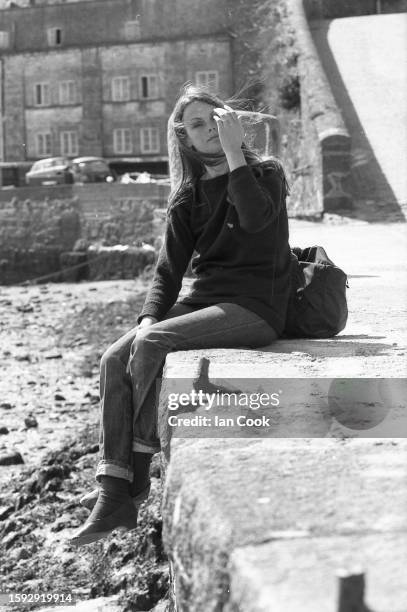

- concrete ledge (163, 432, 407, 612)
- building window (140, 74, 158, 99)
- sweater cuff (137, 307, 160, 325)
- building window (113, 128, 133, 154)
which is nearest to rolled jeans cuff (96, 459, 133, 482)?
sweater cuff (137, 307, 160, 325)

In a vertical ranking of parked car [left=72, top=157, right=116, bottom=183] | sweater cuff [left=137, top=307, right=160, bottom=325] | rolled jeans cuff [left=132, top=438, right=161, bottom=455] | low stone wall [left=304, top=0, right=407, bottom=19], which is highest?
low stone wall [left=304, top=0, right=407, bottom=19]

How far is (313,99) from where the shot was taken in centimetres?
1866

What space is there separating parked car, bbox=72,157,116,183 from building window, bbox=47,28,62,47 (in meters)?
8.81

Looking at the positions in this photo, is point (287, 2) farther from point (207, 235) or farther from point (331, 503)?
point (331, 503)

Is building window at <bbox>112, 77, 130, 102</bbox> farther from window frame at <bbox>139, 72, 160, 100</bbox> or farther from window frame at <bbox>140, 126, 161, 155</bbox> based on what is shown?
window frame at <bbox>140, 126, 161, 155</bbox>

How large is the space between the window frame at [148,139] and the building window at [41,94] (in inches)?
181

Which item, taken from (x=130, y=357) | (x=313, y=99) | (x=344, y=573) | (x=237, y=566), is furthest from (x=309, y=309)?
(x=313, y=99)

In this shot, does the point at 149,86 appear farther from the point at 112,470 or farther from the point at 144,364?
the point at 112,470

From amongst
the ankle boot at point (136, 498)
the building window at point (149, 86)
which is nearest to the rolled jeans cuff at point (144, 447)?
the ankle boot at point (136, 498)

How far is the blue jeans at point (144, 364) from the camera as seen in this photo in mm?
4402

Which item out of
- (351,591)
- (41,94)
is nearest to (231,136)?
(351,591)

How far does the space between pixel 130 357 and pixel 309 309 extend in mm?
1099

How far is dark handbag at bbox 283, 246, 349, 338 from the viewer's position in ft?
16.9

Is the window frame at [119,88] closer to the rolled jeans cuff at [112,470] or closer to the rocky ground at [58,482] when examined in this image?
the rocky ground at [58,482]
